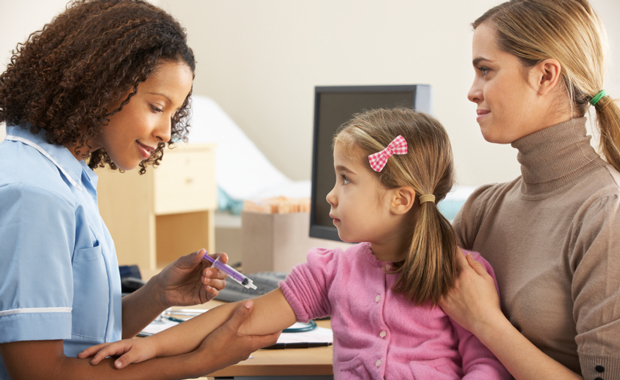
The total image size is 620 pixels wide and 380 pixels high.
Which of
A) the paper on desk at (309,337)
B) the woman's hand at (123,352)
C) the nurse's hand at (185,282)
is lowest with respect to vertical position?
the paper on desk at (309,337)

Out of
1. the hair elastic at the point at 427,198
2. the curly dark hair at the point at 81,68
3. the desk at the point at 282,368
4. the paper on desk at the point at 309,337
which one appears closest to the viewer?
the curly dark hair at the point at 81,68

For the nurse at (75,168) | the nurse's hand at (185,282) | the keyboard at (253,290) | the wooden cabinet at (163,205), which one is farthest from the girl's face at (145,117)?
the wooden cabinet at (163,205)

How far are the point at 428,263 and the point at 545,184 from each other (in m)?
0.24

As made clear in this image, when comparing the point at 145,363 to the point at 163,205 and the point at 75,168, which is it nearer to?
the point at 75,168

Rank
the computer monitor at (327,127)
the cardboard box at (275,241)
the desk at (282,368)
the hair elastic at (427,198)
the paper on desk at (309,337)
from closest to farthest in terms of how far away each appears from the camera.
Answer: the hair elastic at (427,198), the desk at (282,368), the paper on desk at (309,337), the computer monitor at (327,127), the cardboard box at (275,241)

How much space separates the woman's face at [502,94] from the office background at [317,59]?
3141mm

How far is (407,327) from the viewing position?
105cm

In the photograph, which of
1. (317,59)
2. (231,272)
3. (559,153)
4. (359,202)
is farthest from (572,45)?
(317,59)

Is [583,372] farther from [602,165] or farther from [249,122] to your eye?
[249,122]

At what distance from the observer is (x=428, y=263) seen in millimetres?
1047

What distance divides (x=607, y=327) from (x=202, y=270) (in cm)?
77

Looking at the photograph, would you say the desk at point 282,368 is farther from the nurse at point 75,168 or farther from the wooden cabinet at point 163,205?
the wooden cabinet at point 163,205

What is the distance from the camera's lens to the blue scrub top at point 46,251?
853 mm

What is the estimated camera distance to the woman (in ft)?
2.98
